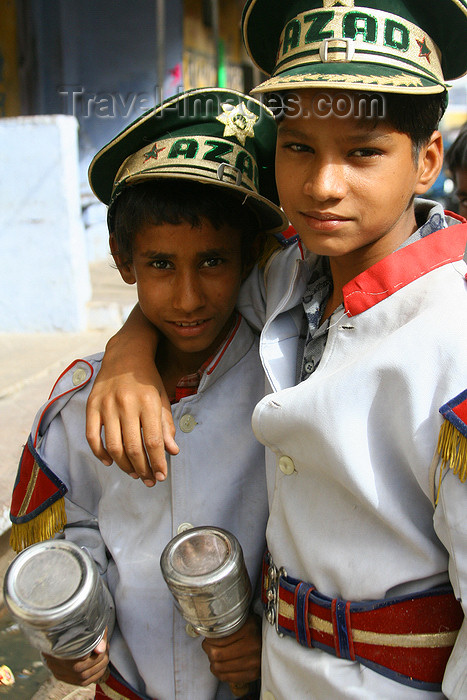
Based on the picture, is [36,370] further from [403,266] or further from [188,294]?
[403,266]

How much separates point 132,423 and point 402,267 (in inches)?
23.8

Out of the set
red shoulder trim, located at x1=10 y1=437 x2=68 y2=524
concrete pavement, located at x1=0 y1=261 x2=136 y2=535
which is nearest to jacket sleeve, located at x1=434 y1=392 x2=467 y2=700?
red shoulder trim, located at x1=10 y1=437 x2=68 y2=524

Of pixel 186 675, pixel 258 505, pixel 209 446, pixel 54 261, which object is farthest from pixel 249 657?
pixel 54 261

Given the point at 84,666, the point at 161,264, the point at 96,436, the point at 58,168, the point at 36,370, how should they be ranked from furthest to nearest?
1. the point at 58,168
2. the point at 36,370
3. the point at 161,264
4. the point at 84,666
5. the point at 96,436

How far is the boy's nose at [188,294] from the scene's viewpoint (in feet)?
4.55

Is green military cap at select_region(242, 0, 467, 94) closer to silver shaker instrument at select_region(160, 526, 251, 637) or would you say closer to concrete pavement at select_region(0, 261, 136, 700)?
silver shaker instrument at select_region(160, 526, 251, 637)

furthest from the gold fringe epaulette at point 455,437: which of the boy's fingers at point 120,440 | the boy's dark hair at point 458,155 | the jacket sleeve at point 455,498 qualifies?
the boy's dark hair at point 458,155

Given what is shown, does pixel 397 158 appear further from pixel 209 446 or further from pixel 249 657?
pixel 249 657

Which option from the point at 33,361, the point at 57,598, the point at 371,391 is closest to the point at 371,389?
the point at 371,391

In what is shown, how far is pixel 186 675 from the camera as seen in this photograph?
1400mm

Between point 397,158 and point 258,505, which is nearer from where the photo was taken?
point 397,158

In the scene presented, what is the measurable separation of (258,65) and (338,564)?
1.14m

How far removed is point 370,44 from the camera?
3.58ft

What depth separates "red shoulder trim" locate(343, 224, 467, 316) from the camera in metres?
1.06
